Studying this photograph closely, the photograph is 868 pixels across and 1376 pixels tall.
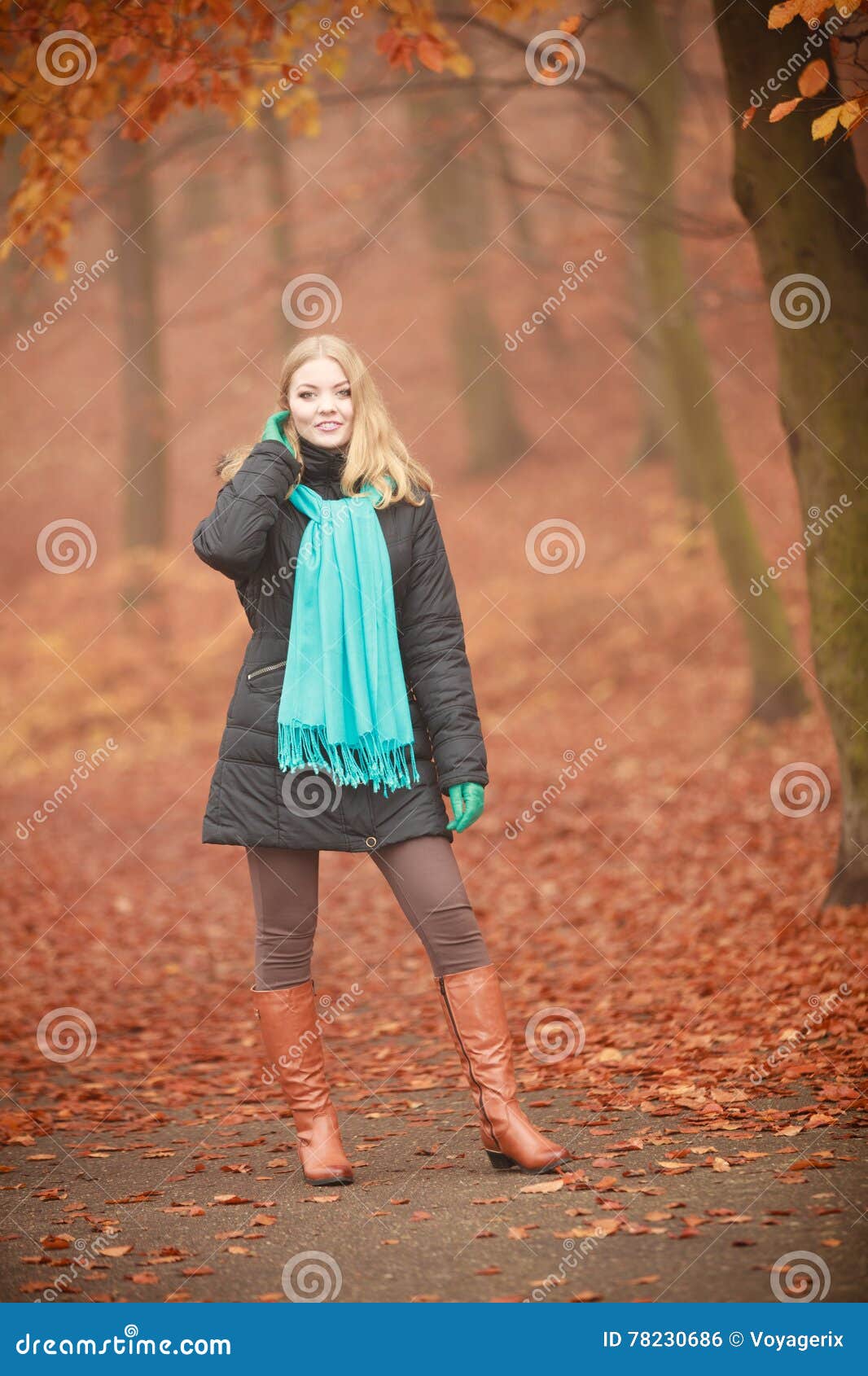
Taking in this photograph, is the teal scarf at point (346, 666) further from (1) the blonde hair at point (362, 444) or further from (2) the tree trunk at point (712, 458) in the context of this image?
(2) the tree trunk at point (712, 458)

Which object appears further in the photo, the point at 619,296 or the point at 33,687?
the point at 619,296

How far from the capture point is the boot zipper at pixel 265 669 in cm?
403

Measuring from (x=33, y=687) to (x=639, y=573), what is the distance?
8.04 m

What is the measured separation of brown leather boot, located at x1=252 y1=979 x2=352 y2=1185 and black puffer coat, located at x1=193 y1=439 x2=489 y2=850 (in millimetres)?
518

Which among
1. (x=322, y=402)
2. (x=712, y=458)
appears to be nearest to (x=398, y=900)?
(x=322, y=402)

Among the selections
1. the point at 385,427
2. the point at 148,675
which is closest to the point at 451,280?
the point at 148,675

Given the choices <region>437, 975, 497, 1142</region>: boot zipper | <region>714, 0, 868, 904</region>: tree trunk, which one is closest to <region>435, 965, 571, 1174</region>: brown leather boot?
<region>437, 975, 497, 1142</region>: boot zipper

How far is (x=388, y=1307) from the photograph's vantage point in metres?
3.08

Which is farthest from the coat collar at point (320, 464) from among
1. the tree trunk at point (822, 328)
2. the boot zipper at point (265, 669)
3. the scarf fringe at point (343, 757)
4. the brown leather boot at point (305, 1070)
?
the tree trunk at point (822, 328)

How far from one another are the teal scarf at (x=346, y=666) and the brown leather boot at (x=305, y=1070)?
717 mm

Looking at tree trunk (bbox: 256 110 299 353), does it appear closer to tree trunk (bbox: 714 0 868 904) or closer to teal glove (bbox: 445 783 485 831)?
tree trunk (bbox: 714 0 868 904)

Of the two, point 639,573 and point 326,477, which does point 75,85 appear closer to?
point 326,477

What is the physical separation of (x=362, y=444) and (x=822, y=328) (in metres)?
2.92

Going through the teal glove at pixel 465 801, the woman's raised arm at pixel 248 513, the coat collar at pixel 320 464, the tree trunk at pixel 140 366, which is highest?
the tree trunk at pixel 140 366
